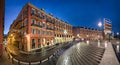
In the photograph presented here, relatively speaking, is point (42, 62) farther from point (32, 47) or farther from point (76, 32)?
point (76, 32)

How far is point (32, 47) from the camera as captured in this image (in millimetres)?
31859

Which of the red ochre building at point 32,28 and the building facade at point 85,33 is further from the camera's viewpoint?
the building facade at point 85,33

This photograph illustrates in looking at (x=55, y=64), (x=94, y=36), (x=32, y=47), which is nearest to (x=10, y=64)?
(x=55, y=64)

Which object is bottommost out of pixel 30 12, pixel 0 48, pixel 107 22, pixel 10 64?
pixel 10 64

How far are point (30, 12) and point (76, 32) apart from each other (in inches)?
2258

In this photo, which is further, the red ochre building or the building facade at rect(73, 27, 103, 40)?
the building facade at rect(73, 27, 103, 40)

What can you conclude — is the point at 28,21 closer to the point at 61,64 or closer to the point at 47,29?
the point at 47,29

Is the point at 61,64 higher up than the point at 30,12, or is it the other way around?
the point at 30,12

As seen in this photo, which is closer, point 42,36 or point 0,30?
point 0,30

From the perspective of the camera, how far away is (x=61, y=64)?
44.4 ft

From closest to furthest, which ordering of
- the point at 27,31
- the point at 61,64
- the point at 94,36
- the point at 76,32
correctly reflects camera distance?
the point at 61,64 < the point at 27,31 < the point at 76,32 < the point at 94,36

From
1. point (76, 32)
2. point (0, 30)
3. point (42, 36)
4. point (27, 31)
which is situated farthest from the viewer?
→ point (76, 32)

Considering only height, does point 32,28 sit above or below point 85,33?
above

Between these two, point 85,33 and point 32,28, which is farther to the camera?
point 85,33
